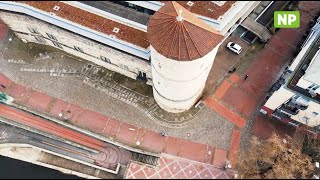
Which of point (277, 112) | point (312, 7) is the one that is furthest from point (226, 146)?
point (312, 7)

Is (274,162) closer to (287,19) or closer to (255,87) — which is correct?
(255,87)

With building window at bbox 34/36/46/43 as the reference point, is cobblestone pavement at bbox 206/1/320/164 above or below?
below

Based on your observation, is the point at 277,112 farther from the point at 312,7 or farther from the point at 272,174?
the point at 312,7

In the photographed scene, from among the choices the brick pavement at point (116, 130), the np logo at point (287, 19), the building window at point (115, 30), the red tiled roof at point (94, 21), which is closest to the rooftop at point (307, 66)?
the np logo at point (287, 19)

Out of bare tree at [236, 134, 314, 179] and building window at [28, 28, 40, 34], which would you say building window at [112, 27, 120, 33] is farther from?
bare tree at [236, 134, 314, 179]

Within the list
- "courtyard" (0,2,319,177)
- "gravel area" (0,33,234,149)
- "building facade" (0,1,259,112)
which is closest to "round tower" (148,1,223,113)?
"building facade" (0,1,259,112)
